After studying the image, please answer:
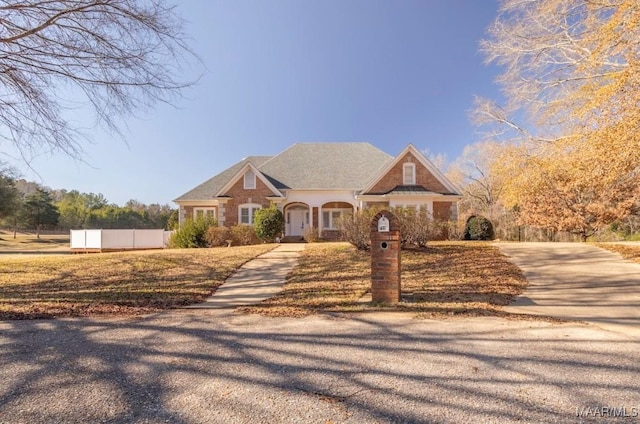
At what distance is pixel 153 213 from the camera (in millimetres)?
65812

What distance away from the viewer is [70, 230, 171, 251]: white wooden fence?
74.7ft

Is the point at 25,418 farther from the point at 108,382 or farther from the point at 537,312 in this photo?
the point at 537,312

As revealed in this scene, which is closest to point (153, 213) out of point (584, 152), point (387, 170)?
point (387, 170)

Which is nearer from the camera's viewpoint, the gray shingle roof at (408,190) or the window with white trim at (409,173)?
the gray shingle roof at (408,190)

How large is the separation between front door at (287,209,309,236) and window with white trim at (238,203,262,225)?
295cm

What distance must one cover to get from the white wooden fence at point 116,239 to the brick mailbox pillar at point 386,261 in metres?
19.9

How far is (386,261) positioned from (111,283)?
7053 millimetres

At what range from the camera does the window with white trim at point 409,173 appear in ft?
67.2

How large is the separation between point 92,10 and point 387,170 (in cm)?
1612

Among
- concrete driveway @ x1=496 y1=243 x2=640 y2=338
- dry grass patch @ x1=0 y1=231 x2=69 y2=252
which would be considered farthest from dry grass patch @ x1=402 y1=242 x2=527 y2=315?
dry grass patch @ x1=0 y1=231 x2=69 y2=252

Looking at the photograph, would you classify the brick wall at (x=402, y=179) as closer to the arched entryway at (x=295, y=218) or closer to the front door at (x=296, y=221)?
the arched entryway at (x=295, y=218)

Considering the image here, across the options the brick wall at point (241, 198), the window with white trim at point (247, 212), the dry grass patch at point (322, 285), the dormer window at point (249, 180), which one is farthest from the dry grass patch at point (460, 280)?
the dormer window at point (249, 180)

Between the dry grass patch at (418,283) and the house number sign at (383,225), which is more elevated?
the house number sign at (383,225)

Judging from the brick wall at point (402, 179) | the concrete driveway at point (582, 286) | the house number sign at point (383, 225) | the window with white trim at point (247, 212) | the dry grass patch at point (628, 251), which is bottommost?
the concrete driveway at point (582, 286)
